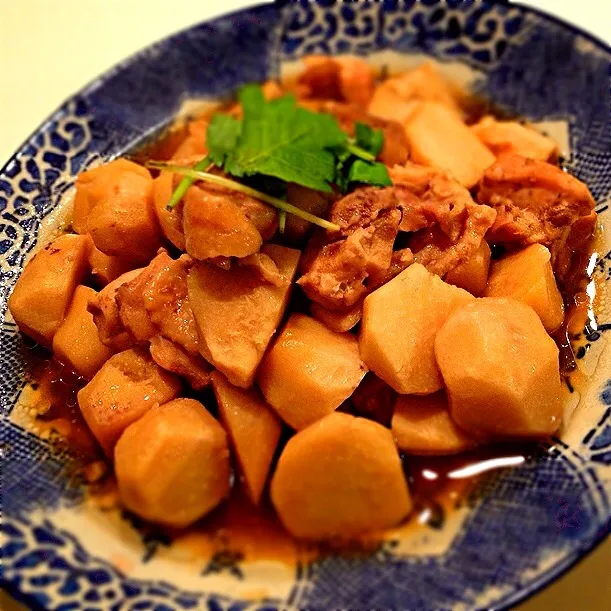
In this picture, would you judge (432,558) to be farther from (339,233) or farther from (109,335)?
(109,335)

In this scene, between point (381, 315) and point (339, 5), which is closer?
point (381, 315)

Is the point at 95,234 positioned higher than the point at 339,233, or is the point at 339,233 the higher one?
the point at 339,233

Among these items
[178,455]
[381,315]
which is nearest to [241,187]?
[381,315]

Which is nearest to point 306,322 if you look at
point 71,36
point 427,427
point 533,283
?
point 427,427

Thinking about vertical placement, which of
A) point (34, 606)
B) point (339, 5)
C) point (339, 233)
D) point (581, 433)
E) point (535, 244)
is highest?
point (339, 5)

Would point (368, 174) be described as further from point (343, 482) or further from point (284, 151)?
point (343, 482)

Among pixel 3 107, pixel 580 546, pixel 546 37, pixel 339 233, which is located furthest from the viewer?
pixel 3 107

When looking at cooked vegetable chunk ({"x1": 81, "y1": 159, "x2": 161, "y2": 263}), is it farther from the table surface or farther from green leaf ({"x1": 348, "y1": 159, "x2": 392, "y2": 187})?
the table surface

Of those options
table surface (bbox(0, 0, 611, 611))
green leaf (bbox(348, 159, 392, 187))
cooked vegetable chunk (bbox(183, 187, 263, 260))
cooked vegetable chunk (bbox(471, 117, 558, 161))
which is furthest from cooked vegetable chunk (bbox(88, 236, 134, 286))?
cooked vegetable chunk (bbox(471, 117, 558, 161))

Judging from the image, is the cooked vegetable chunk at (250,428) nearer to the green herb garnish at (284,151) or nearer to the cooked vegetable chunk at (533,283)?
the green herb garnish at (284,151)
